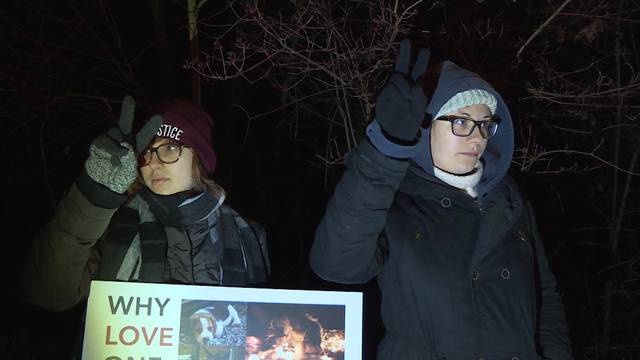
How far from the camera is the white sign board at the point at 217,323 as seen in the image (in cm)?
237

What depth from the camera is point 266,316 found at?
96.7 inches

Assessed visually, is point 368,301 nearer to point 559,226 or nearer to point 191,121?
point 191,121

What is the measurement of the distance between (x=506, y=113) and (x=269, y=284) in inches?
53.8

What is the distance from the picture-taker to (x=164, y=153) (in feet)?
9.75

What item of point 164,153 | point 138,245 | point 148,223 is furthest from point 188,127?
point 138,245

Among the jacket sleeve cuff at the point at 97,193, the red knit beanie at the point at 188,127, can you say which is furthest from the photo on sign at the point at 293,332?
the red knit beanie at the point at 188,127

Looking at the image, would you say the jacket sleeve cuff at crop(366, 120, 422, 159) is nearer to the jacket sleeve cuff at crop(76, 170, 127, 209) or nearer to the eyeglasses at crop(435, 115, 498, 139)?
the eyeglasses at crop(435, 115, 498, 139)

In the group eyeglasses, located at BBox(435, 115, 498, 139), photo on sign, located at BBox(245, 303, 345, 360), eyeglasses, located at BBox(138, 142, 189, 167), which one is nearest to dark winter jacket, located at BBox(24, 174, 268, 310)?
eyeglasses, located at BBox(138, 142, 189, 167)

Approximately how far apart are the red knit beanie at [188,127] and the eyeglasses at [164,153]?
0.11ft

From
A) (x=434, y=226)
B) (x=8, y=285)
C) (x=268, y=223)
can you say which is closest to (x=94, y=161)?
(x=434, y=226)

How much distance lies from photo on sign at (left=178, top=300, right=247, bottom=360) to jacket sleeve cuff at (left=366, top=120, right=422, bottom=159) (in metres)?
0.79

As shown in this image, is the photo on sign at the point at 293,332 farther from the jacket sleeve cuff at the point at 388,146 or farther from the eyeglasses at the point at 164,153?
the eyeglasses at the point at 164,153

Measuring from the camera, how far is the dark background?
526 centimetres

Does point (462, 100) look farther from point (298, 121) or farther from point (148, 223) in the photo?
point (298, 121)
